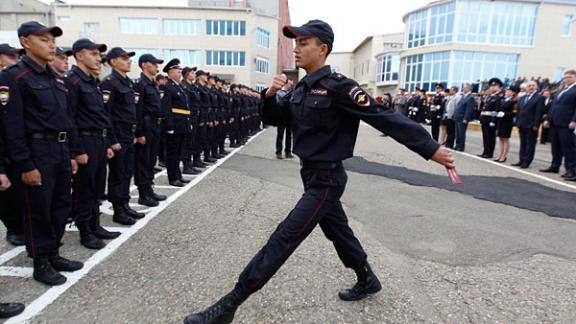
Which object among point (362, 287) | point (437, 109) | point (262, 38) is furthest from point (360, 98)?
point (262, 38)

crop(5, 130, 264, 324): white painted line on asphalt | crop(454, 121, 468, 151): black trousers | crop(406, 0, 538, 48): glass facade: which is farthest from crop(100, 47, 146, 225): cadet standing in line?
crop(406, 0, 538, 48): glass facade

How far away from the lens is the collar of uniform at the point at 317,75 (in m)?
2.68

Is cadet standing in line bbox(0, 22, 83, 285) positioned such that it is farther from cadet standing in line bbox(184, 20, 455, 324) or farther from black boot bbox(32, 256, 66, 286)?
cadet standing in line bbox(184, 20, 455, 324)

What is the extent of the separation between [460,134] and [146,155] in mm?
10893

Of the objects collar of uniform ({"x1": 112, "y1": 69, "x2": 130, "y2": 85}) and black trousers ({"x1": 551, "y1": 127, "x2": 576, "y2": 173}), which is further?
black trousers ({"x1": 551, "y1": 127, "x2": 576, "y2": 173})

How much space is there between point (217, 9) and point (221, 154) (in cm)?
3717

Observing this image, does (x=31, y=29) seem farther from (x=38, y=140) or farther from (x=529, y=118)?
(x=529, y=118)

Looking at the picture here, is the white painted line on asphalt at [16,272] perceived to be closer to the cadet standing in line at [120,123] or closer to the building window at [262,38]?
the cadet standing in line at [120,123]

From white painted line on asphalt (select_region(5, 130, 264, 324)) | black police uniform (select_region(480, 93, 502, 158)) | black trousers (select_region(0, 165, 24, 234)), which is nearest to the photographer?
white painted line on asphalt (select_region(5, 130, 264, 324))

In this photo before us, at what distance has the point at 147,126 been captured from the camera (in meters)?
5.45

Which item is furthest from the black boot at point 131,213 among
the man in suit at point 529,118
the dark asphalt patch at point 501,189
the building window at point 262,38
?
the building window at point 262,38

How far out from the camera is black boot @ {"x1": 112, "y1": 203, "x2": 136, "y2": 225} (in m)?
4.69

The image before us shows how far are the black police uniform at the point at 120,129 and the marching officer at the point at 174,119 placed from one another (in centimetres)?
188

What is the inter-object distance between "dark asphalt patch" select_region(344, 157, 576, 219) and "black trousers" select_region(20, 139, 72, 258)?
6182mm
